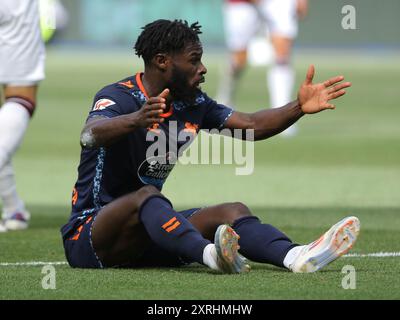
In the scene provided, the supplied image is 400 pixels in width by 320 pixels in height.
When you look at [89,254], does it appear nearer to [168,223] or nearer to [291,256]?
[168,223]

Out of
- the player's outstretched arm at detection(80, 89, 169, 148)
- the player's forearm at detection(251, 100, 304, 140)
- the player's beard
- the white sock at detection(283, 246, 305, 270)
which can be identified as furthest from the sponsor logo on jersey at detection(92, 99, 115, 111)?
the white sock at detection(283, 246, 305, 270)

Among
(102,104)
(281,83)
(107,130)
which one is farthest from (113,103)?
(281,83)

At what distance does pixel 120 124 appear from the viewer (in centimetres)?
578

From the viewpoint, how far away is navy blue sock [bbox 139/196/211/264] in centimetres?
588

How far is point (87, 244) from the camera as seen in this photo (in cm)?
620

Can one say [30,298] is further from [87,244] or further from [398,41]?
[398,41]

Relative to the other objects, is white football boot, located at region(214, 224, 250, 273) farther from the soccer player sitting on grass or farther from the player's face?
the player's face

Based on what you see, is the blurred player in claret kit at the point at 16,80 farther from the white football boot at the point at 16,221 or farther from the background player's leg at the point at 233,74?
the background player's leg at the point at 233,74

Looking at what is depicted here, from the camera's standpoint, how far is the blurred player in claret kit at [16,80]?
847 centimetres

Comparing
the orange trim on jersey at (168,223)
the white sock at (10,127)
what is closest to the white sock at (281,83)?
the white sock at (10,127)

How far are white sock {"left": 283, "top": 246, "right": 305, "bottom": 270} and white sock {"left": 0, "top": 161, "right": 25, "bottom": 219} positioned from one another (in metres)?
3.04

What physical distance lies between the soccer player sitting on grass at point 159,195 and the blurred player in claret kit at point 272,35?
9566mm

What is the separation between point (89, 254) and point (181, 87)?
40.1 inches

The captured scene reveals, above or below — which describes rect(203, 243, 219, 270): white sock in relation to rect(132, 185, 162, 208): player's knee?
below
